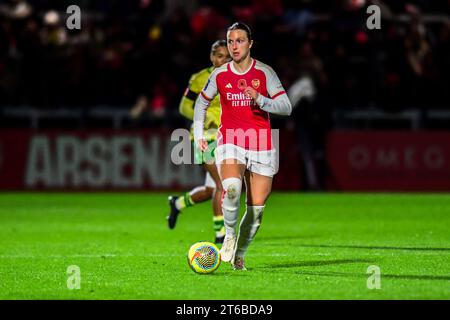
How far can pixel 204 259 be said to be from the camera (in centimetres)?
1000

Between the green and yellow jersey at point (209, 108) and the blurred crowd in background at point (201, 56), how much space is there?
852 cm

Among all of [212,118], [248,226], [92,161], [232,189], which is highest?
[212,118]

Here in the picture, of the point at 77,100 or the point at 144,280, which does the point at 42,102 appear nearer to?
the point at 77,100

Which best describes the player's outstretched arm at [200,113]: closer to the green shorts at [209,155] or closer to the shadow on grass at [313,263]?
the shadow on grass at [313,263]

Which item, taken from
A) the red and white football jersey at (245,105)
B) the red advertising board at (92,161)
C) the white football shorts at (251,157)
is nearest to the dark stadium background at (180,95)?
the red advertising board at (92,161)

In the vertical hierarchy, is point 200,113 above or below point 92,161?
above

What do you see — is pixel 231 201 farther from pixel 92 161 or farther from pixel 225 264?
pixel 92 161

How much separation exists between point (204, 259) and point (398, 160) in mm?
13167

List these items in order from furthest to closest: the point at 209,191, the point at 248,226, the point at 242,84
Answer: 1. the point at 209,191
2. the point at 248,226
3. the point at 242,84

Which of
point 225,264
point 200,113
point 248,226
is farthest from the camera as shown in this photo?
point 225,264

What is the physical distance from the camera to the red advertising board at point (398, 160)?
73.8 feet

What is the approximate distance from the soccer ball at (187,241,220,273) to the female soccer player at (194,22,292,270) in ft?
1.22

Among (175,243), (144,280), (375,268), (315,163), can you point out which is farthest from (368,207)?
(144,280)

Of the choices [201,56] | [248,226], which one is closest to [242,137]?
[248,226]
